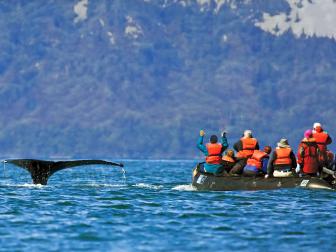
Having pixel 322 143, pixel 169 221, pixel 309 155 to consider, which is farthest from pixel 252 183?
pixel 169 221

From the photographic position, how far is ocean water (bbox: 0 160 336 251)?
22.9 meters

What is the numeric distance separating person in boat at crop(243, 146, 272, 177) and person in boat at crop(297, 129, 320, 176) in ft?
4.00

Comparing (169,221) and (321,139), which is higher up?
(321,139)

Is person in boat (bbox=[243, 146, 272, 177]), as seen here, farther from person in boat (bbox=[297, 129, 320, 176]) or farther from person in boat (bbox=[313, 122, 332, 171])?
person in boat (bbox=[313, 122, 332, 171])

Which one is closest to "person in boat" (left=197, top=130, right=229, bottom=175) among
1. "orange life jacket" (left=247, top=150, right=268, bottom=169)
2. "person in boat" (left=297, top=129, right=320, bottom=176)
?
"orange life jacket" (left=247, top=150, right=268, bottom=169)

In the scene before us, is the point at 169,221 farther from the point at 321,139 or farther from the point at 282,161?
the point at 321,139

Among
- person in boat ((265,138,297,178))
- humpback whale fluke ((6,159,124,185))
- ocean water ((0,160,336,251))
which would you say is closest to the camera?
ocean water ((0,160,336,251))

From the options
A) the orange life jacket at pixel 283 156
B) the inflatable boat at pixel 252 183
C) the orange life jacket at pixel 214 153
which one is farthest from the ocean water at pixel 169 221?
the orange life jacket at pixel 214 153

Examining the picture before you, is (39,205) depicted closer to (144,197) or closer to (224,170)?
(144,197)

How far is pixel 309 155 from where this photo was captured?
119 feet

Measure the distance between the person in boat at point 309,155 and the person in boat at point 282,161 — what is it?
1.08ft

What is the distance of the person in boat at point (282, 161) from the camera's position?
119 feet

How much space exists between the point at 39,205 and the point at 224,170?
901cm

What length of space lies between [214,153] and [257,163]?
2088 mm
